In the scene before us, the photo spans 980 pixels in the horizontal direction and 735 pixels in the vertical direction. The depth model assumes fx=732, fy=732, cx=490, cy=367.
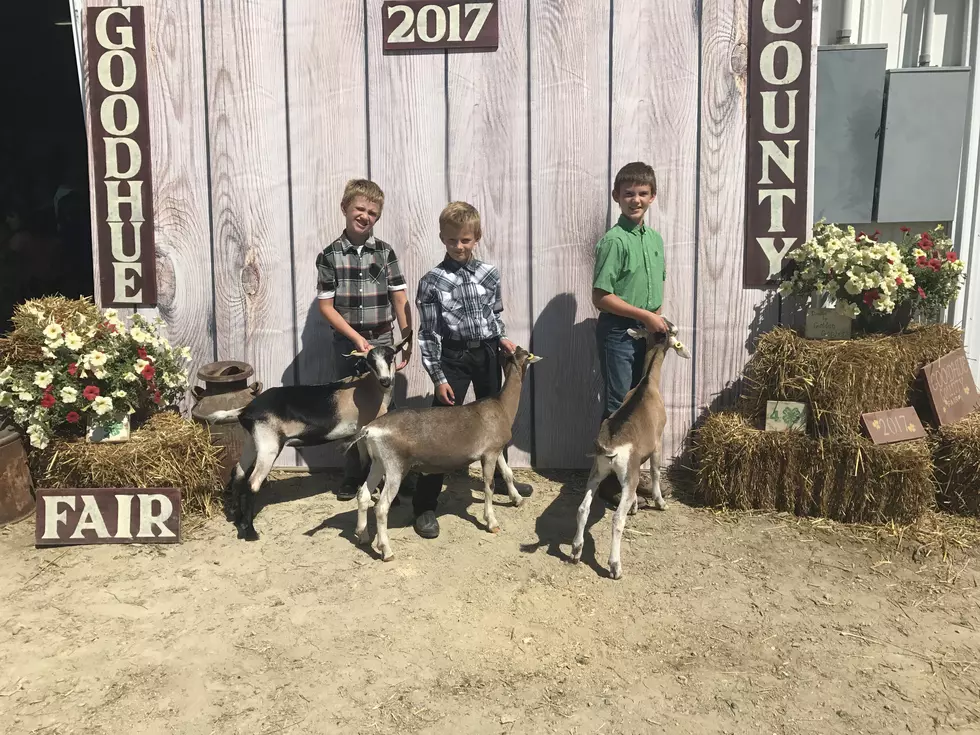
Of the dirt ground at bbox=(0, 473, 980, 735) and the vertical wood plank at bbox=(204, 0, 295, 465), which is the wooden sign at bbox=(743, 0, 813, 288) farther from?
the vertical wood plank at bbox=(204, 0, 295, 465)

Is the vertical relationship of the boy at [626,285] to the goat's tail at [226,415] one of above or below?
above

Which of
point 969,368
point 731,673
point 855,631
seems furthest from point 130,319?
point 969,368

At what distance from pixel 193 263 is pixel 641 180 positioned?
3.13 meters

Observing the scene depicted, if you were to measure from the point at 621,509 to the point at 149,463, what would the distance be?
9.18ft

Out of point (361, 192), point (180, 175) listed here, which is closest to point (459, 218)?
point (361, 192)

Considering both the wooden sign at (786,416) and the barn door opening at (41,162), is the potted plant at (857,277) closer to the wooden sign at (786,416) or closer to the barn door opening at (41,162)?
the wooden sign at (786,416)

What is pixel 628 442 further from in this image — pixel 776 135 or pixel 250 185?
pixel 250 185

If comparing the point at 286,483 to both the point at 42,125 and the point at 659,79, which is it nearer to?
the point at 659,79

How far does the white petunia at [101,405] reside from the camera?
4.40 meters

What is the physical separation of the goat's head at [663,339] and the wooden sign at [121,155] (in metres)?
3.38

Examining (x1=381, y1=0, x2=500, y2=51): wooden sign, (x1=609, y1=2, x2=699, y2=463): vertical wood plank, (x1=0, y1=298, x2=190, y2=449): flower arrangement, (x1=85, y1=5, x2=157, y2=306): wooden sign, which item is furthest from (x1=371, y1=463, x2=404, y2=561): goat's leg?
(x1=381, y1=0, x2=500, y2=51): wooden sign

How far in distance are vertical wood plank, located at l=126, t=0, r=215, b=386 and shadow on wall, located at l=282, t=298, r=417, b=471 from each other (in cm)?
62

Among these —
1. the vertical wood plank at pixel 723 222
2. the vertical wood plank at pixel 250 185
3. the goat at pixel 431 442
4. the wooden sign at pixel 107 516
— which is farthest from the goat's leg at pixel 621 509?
the vertical wood plank at pixel 250 185

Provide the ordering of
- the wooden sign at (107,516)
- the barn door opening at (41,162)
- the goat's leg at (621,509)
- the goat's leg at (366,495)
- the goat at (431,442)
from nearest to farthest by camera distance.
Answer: the goat's leg at (621,509)
the goat at (431,442)
the goat's leg at (366,495)
the wooden sign at (107,516)
the barn door opening at (41,162)
